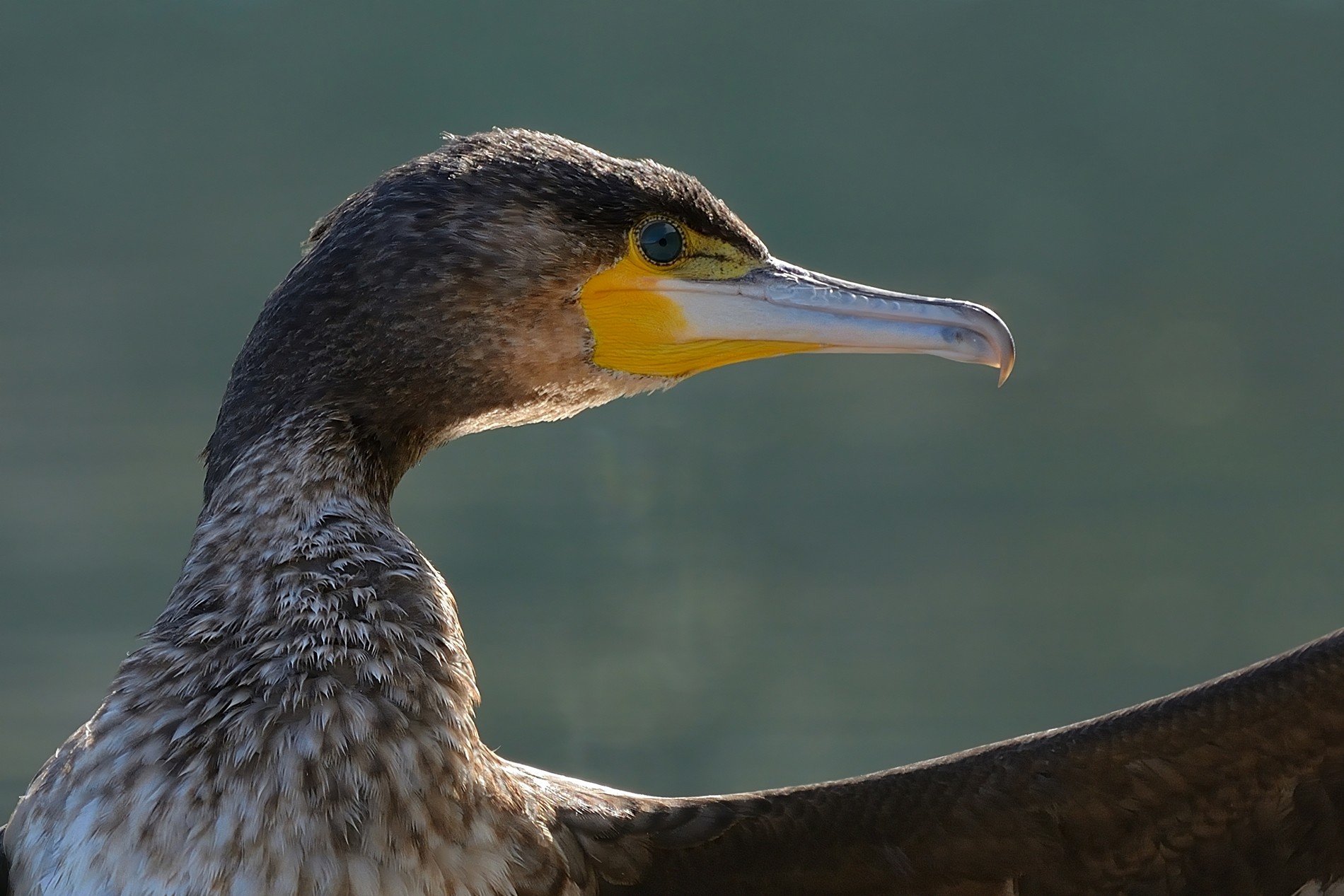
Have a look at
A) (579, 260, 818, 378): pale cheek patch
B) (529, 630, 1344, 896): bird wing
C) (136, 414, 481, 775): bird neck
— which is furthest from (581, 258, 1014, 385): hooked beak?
(529, 630, 1344, 896): bird wing

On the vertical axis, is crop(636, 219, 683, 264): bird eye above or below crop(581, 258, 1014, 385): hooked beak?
above

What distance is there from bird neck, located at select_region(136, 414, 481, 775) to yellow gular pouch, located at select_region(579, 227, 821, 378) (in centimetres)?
37

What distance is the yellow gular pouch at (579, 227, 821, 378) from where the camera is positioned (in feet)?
6.52

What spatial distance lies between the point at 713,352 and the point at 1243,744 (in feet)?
2.93

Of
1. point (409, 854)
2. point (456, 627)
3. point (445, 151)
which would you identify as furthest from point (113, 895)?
point (445, 151)

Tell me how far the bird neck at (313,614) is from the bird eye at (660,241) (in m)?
0.45

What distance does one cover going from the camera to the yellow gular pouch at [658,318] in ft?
6.52

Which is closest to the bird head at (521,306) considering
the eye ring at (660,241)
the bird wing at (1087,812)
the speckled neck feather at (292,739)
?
the eye ring at (660,241)

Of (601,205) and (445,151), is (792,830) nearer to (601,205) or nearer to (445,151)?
(601,205)

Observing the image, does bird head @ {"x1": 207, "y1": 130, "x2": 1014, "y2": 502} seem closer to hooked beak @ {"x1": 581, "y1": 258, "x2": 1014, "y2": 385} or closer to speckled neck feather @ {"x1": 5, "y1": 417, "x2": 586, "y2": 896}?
hooked beak @ {"x1": 581, "y1": 258, "x2": 1014, "y2": 385}

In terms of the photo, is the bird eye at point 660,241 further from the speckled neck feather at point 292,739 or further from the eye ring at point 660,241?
the speckled neck feather at point 292,739

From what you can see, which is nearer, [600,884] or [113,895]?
[113,895]

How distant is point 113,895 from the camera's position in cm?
149

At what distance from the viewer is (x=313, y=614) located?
1.63 metres
